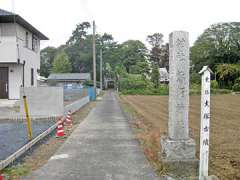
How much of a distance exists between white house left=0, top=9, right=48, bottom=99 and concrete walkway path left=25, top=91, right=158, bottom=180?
953 cm

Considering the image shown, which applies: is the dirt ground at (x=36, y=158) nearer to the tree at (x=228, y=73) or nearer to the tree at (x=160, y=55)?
the tree at (x=228, y=73)

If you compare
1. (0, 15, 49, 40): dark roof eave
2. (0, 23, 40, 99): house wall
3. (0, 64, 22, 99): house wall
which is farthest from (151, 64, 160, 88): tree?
(0, 64, 22, 99): house wall

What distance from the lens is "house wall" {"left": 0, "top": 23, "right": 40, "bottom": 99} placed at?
54.6ft

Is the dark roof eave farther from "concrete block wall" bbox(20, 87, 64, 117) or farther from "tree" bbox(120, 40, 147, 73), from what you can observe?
"tree" bbox(120, 40, 147, 73)

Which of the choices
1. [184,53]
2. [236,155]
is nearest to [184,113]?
[184,53]

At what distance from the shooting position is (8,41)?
1658 cm

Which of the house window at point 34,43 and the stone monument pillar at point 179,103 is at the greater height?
the house window at point 34,43

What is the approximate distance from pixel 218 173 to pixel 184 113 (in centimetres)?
131

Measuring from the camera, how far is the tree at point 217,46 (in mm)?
59375

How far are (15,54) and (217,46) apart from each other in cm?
5284

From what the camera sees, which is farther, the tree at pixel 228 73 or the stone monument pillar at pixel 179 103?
the tree at pixel 228 73

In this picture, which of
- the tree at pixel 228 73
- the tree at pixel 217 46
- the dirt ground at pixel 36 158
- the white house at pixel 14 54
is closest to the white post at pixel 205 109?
the dirt ground at pixel 36 158

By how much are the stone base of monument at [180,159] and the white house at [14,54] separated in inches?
529

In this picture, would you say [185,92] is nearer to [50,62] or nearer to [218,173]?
[218,173]
